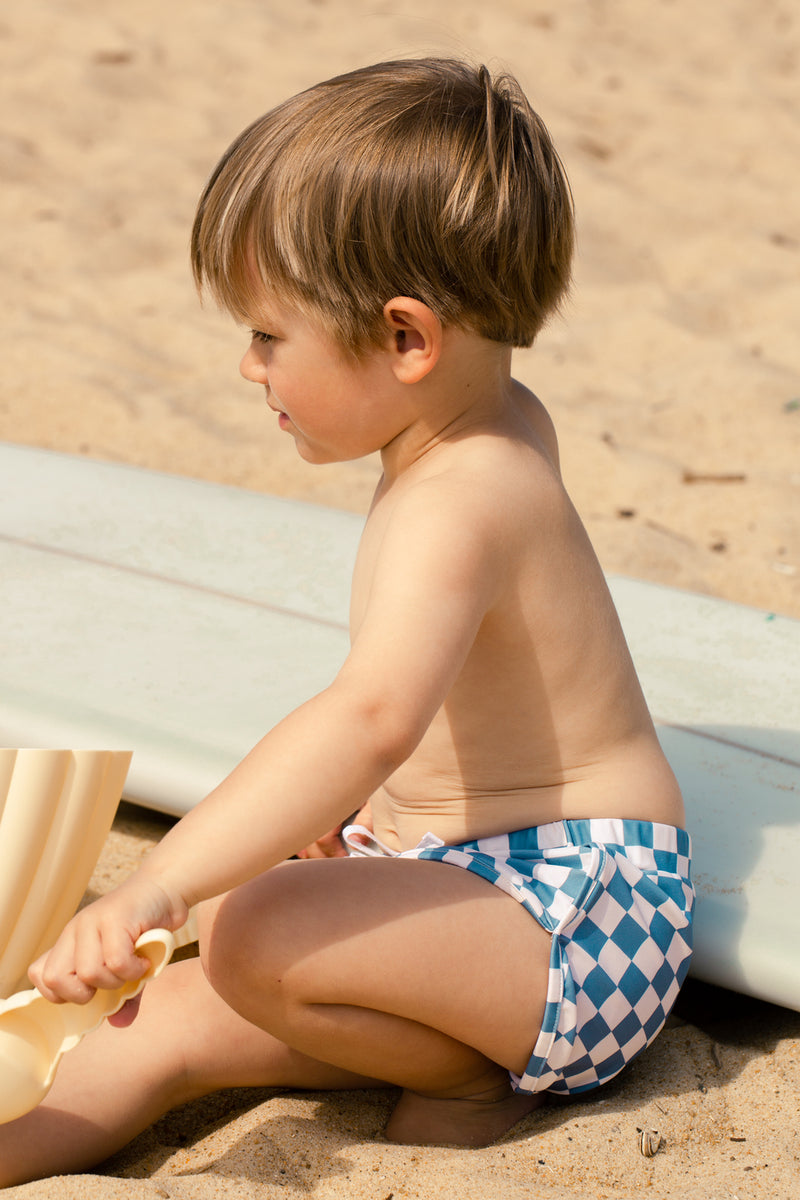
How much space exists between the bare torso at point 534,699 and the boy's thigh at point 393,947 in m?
0.13

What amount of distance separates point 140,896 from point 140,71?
4.06 m

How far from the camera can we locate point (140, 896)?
896mm

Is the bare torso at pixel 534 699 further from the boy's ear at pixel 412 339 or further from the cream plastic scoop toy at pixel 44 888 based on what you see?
the cream plastic scoop toy at pixel 44 888

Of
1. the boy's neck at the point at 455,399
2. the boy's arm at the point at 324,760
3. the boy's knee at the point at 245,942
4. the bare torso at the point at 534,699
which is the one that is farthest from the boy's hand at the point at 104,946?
the boy's neck at the point at 455,399

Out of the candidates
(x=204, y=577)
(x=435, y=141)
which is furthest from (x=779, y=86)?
(x=435, y=141)

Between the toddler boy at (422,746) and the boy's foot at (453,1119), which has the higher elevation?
the toddler boy at (422,746)

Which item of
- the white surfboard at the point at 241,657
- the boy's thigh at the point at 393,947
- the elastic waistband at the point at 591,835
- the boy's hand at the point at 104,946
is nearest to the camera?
the boy's hand at the point at 104,946

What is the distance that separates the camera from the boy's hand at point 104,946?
0.88 metres

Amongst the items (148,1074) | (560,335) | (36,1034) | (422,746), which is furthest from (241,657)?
(560,335)

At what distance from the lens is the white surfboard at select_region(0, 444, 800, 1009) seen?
1339 mm

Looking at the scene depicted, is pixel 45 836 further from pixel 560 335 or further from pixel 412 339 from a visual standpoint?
pixel 560 335

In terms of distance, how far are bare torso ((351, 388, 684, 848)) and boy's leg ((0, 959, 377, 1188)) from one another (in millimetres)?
226

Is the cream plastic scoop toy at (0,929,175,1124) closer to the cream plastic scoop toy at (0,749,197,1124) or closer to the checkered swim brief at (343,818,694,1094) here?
the cream plastic scoop toy at (0,749,197,1124)

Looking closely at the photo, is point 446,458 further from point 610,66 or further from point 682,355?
point 610,66
